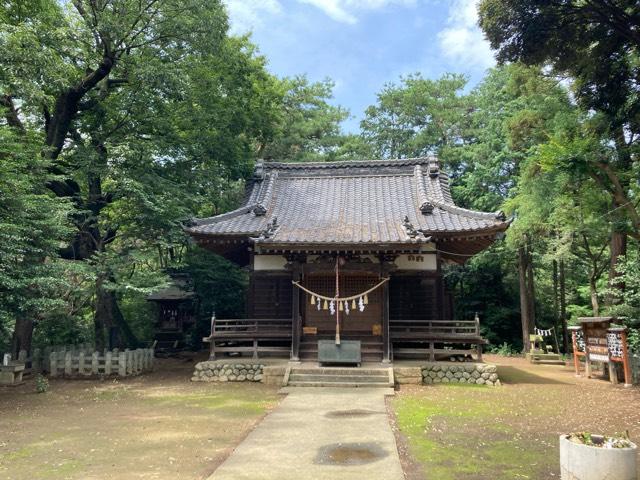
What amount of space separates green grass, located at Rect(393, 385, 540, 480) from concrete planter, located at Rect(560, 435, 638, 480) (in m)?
1.24

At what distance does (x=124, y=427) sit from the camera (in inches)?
334

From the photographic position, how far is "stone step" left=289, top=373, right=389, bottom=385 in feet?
42.7

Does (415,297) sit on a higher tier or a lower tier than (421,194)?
lower

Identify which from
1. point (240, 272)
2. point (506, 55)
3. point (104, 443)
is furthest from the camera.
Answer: point (240, 272)

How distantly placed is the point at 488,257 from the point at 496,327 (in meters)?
4.68

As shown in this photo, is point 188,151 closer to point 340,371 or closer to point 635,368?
point 340,371

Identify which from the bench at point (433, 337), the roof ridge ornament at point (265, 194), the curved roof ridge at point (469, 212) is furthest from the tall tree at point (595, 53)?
the roof ridge ornament at point (265, 194)

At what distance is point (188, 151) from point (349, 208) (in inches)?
275

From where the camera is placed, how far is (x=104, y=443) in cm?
736

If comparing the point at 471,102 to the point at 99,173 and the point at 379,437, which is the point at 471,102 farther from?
Answer: the point at 379,437

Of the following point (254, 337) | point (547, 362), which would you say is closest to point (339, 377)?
point (254, 337)

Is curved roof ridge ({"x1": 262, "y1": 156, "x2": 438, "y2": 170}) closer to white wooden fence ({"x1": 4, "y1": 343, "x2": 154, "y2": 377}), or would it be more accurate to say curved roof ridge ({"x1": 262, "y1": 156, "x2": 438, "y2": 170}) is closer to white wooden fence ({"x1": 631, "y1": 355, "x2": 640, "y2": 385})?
white wooden fence ({"x1": 4, "y1": 343, "x2": 154, "y2": 377})

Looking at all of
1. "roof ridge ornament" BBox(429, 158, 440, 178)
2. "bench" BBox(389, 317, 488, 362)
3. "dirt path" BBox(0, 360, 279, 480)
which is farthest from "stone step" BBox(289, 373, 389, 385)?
"roof ridge ornament" BBox(429, 158, 440, 178)

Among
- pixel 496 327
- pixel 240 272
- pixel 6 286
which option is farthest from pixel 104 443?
pixel 496 327
